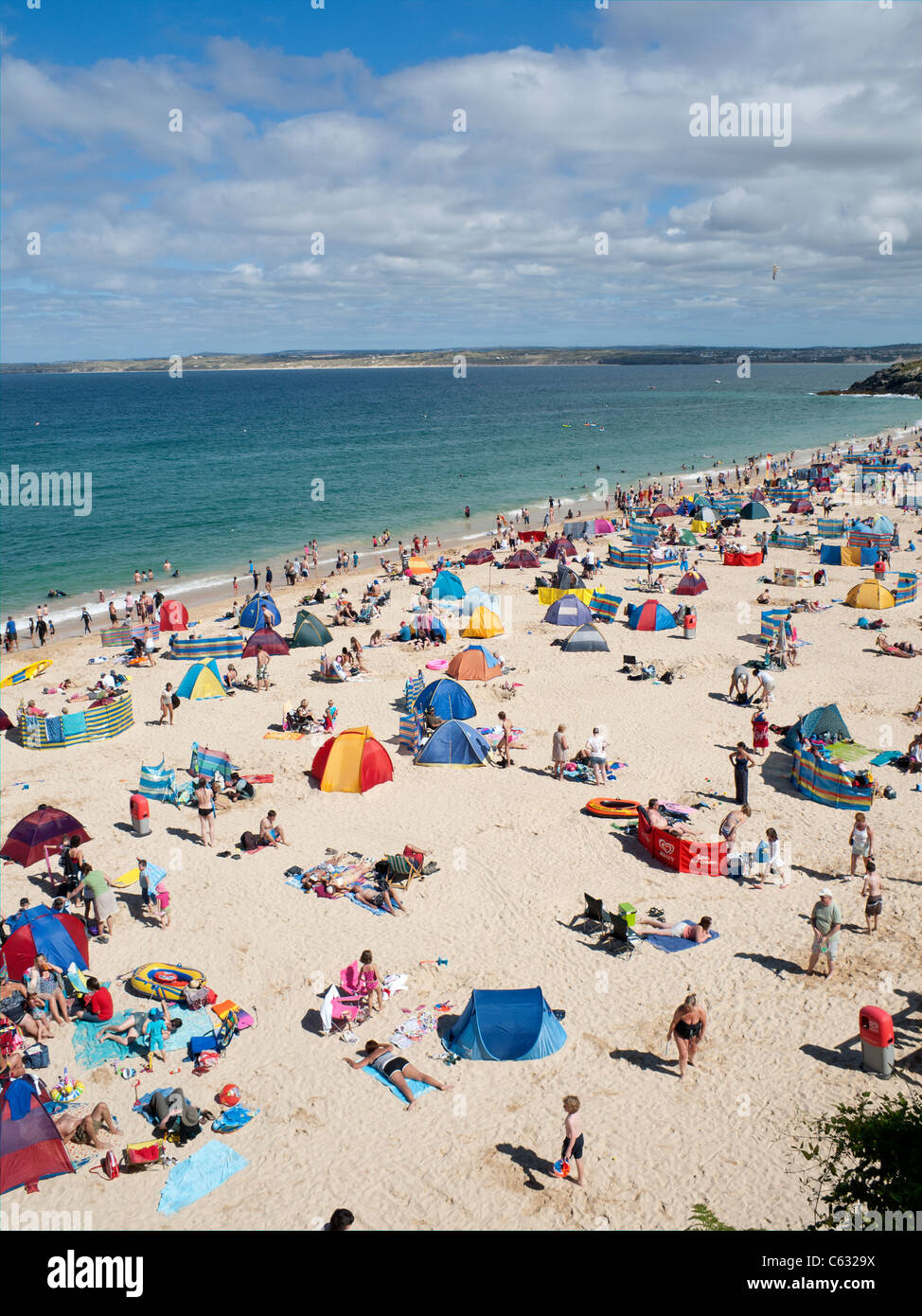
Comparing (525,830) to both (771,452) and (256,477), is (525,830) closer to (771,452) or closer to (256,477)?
(256,477)

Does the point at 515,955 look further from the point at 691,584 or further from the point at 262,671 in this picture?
the point at 691,584

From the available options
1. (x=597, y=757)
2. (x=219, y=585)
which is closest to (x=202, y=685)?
(x=597, y=757)

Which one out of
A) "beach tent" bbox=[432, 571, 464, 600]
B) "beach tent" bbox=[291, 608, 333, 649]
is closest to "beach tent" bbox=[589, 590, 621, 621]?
"beach tent" bbox=[432, 571, 464, 600]

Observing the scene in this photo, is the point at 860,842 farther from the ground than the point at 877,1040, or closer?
farther from the ground

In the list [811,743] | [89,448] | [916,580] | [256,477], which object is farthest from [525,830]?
[89,448]

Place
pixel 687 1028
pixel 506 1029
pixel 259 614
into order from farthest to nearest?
pixel 259 614 → pixel 506 1029 → pixel 687 1028

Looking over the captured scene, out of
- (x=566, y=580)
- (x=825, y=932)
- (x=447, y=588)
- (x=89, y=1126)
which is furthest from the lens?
(x=447, y=588)

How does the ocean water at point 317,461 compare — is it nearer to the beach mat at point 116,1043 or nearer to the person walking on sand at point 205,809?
the person walking on sand at point 205,809

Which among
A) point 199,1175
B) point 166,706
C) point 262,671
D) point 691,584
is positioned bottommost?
point 199,1175
